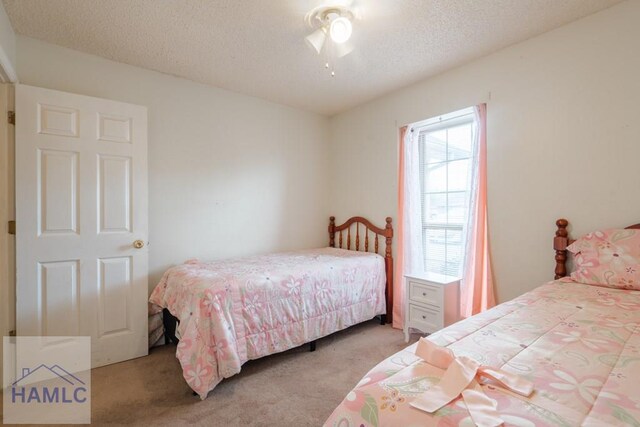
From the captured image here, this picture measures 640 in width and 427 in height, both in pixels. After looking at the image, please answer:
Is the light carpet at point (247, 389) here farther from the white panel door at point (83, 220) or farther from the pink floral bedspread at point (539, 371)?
the pink floral bedspread at point (539, 371)

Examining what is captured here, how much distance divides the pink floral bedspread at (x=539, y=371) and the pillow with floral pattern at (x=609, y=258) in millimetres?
323

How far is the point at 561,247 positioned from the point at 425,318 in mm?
1116

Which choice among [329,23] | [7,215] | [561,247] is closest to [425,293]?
[561,247]

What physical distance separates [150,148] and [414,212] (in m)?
2.58

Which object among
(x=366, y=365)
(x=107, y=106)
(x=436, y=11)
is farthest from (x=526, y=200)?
(x=107, y=106)

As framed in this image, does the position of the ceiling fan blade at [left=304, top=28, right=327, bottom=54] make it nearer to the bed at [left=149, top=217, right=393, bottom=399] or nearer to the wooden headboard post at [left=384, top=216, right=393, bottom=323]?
the bed at [left=149, top=217, right=393, bottom=399]

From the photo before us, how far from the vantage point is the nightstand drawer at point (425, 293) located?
2444mm

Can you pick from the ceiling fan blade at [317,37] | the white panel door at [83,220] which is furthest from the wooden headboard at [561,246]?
the white panel door at [83,220]

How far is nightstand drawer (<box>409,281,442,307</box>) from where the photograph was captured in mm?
2444

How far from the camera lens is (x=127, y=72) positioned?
102 inches

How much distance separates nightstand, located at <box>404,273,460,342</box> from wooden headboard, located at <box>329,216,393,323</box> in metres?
0.47

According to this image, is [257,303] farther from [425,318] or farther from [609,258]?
[609,258]

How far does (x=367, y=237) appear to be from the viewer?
3.49 m

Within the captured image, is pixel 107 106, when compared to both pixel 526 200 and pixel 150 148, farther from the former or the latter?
pixel 526 200
